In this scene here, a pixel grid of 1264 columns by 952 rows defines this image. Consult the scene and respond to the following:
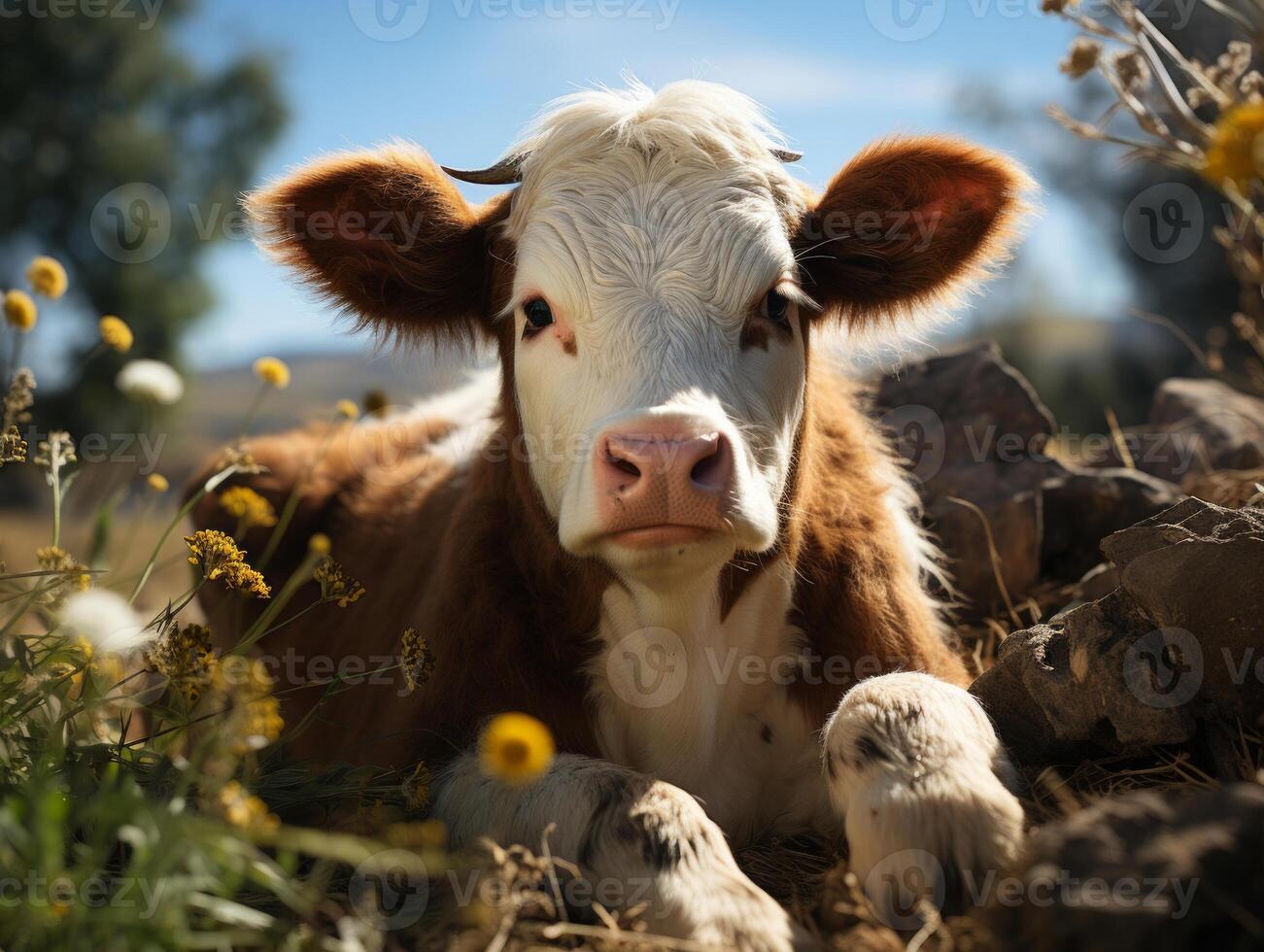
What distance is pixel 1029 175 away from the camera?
3.44 m

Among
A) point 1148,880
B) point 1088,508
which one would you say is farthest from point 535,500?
point 1088,508

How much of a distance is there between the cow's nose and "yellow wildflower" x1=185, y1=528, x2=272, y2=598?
0.83 metres

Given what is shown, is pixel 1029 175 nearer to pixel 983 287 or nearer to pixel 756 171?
pixel 983 287

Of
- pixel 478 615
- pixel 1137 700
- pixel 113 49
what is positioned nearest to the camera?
pixel 1137 700

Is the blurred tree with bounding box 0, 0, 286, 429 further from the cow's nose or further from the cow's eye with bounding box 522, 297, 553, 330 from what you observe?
the cow's nose

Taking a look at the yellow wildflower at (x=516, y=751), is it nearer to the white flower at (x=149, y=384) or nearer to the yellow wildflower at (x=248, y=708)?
the yellow wildflower at (x=248, y=708)

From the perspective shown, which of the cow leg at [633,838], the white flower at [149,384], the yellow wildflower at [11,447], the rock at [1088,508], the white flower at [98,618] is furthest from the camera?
the rock at [1088,508]

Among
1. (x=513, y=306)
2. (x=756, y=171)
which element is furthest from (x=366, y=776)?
(x=756, y=171)

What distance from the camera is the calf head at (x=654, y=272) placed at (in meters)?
2.61

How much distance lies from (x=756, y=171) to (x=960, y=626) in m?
2.15

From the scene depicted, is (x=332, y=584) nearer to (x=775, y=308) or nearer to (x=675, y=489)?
(x=675, y=489)

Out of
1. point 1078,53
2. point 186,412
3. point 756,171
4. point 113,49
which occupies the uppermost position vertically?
point 1078,53

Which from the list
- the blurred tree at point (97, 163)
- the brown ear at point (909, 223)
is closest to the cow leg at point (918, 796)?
the brown ear at point (909, 223)

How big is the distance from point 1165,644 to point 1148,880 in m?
1.06
